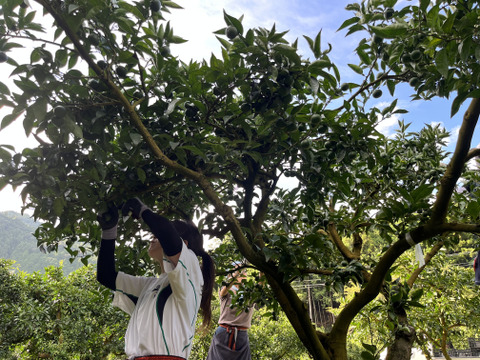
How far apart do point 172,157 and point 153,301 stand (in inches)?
24.9

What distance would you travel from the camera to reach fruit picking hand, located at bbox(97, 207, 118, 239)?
60.4 inches

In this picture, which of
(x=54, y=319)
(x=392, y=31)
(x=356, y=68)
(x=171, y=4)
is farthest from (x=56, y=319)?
(x=392, y=31)

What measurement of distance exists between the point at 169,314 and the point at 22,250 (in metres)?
64.5

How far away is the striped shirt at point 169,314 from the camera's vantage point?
4.28 feet

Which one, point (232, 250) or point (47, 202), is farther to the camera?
point (232, 250)

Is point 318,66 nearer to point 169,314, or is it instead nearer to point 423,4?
point 423,4

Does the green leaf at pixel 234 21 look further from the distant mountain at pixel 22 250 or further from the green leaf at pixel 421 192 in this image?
the distant mountain at pixel 22 250

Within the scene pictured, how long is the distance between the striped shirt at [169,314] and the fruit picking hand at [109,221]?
1.06 ft

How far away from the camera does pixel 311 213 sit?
62.8 inches

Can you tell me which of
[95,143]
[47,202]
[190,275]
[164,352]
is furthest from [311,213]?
[47,202]

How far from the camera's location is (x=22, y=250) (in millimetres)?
54562

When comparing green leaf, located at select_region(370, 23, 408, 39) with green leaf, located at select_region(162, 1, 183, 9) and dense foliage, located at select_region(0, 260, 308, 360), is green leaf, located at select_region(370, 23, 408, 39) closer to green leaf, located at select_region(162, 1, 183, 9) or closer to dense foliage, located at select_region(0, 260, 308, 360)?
green leaf, located at select_region(162, 1, 183, 9)

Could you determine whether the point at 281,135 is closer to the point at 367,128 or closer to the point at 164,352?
the point at 367,128

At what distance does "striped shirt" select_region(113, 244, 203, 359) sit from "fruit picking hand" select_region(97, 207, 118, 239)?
1.06 ft
